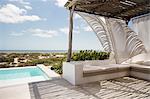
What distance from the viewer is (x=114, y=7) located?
571 centimetres

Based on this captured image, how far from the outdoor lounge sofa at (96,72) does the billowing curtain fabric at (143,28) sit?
1695mm

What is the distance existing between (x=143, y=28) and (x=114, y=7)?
2105mm

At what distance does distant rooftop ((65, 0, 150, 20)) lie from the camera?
4.97 m

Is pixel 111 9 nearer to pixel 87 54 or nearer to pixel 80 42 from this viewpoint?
pixel 87 54

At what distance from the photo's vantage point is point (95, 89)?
13.1 feet

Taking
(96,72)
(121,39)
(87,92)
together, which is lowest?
(87,92)

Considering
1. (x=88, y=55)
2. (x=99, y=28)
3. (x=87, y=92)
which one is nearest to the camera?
(x=87, y=92)

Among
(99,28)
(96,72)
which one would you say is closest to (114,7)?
(99,28)

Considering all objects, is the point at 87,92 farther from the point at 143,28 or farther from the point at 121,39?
the point at 143,28

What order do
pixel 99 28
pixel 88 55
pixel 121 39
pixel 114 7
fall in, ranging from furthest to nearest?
pixel 88 55, pixel 99 28, pixel 121 39, pixel 114 7

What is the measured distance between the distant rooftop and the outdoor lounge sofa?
81.3 inches

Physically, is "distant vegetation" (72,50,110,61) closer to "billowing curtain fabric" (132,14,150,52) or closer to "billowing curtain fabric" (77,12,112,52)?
"billowing curtain fabric" (77,12,112,52)

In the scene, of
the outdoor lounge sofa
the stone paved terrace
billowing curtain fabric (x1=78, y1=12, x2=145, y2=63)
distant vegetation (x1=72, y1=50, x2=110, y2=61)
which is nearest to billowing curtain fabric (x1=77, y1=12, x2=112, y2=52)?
billowing curtain fabric (x1=78, y1=12, x2=145, y2=63)

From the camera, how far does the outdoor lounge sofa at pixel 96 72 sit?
4496 millimetres
